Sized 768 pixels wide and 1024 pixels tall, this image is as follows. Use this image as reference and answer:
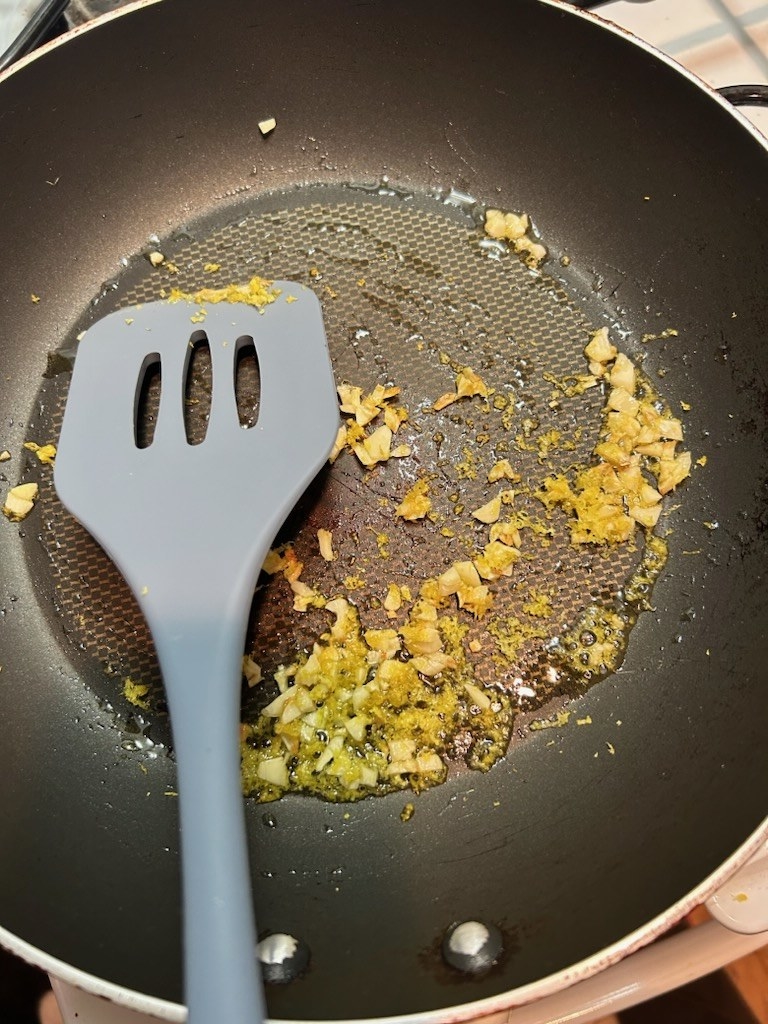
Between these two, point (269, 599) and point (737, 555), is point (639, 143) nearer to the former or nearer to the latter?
point (737, 555)

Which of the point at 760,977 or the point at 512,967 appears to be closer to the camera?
the point at 512,967

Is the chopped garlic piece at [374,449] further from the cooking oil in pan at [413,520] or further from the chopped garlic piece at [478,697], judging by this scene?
the chopped garlic piece at [478,697]

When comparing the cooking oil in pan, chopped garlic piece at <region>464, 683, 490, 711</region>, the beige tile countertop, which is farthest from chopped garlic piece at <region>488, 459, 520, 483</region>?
the beige tile countertop

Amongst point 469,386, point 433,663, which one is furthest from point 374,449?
point 433,663

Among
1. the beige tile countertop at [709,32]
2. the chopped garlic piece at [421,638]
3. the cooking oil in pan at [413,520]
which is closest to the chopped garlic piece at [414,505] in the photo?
the cooking oil in pan at [413,520]

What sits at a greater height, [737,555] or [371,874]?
[737,555]

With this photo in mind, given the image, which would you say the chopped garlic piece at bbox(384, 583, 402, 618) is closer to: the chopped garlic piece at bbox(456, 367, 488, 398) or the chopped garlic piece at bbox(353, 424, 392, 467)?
the chopped garlic piece at bbox(353, 424, 392, 467)

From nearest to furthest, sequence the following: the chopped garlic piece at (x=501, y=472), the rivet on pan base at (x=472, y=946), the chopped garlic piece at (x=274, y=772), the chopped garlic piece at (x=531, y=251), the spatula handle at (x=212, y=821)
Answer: the spatula handle at (x=212, y=821), the rivet on pan base at (x=472, y=946), the chopped garlic piece at (x=274, y=772), the chopped garlic piece at (x=501, y=472), the chopped garlic piece at (x=531, y=251)

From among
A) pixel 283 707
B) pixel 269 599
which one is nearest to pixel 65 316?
pixel 269 599
